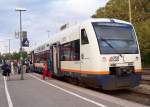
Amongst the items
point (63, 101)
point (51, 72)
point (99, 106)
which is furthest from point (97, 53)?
point (51, 72)

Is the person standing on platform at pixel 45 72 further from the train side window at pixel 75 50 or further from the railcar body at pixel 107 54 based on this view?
the railcar body at pixel 107 54

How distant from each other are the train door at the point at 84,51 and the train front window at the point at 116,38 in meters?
0.77

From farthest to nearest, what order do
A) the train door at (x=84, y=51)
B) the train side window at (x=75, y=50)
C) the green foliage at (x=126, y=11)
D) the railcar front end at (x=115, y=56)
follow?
1. the green foliage at (x=126, y=11)
2. the train side window at (x=75, y=50)
3. the train door at (x=84, y=51)
4. the railcar front end at (x=115, y=56)

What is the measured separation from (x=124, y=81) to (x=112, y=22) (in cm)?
315

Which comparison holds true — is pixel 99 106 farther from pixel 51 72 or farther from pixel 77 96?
pixel 51 72

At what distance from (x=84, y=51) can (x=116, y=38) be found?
66.8 inches

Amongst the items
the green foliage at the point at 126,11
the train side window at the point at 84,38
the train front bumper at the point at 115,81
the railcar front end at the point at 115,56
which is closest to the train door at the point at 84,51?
the train side window at the point at 84,38

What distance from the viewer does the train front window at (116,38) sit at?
2012 cm

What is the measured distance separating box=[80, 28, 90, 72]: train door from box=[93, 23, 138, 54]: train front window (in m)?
0.77

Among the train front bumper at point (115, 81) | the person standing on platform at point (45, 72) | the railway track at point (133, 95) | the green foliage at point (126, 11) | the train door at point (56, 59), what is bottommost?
the railway track at point (133, 95)

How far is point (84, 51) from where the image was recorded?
2109 centimetres

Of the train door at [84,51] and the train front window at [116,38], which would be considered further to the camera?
the train door at [84,51]

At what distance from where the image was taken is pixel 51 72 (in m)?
33.4

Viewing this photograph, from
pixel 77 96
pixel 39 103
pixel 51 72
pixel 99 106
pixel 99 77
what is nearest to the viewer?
pixel 99 106
